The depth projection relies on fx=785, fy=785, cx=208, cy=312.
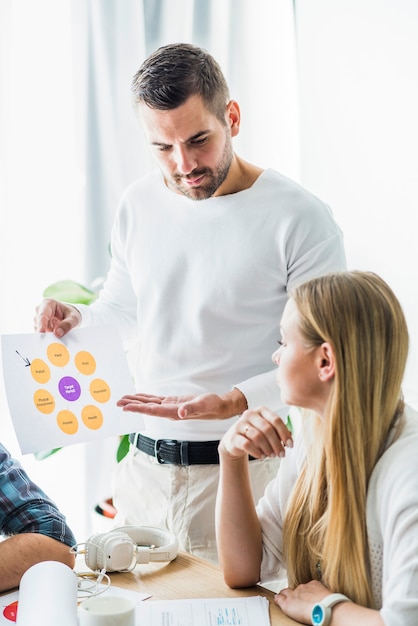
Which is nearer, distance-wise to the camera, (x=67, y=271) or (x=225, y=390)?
(x=225, y=390)

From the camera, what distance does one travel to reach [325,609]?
128 centimetres

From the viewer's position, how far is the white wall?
9.48ft

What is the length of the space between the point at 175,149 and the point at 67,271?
131cm

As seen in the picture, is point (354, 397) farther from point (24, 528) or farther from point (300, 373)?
point (24, 528)

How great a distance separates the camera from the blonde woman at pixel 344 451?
1.29 metres

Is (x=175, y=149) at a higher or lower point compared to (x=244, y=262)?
higher

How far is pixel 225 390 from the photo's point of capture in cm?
194

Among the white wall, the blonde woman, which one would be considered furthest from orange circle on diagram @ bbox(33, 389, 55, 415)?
the white wall

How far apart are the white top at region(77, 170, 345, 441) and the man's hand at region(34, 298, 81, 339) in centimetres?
20

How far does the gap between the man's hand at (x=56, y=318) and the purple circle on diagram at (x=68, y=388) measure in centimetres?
11

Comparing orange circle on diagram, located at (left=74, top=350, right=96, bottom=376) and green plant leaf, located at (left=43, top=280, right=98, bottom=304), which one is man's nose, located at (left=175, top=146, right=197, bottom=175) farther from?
green plant leaf, located at (left=43, top=280, right=98, bottom=304)

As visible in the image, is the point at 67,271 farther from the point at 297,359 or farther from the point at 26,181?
the point at 297,359

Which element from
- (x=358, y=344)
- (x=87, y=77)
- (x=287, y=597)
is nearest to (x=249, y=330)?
(x=358, y=344)

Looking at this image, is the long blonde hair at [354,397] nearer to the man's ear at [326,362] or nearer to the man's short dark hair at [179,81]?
the man's ear at [326,362]
